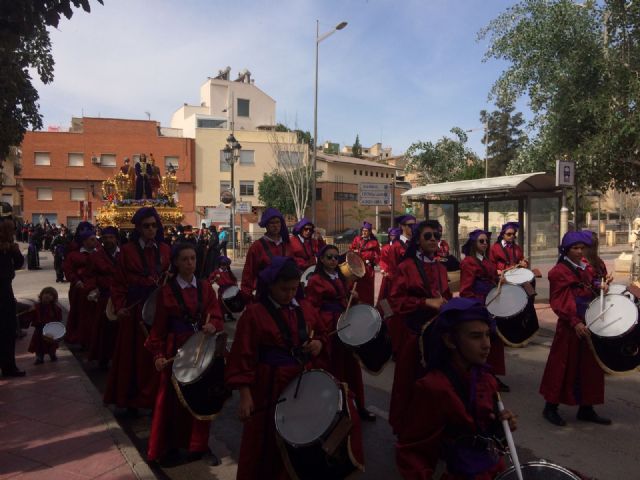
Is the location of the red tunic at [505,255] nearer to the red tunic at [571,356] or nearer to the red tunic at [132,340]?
the red tunic at [571,356]

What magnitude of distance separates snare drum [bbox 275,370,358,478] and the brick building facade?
44.4 m

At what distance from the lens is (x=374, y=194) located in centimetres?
1427

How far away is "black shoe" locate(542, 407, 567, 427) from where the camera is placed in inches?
202

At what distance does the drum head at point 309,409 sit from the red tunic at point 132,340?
7.55 ft

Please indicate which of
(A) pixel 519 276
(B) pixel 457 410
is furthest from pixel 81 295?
(B) pixel 457 410

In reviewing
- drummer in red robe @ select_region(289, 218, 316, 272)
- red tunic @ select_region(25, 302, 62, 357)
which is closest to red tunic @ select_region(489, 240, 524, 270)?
drummer in red robe @ select_region(289, 218, 316, 272)

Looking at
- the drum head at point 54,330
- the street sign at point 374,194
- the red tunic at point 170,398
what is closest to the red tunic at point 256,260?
the red tunic at point 170,398

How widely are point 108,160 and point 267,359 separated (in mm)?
47103

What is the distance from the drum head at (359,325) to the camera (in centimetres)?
472

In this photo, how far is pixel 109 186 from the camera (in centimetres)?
1383

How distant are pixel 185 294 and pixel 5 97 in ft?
19.8

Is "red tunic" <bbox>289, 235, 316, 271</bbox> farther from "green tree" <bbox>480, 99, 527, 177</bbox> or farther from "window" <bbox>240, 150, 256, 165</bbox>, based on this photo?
"green tree" <bbox>480, 99, 527, 177</bbox>

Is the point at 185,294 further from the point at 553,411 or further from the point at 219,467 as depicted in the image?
the point at 553,411

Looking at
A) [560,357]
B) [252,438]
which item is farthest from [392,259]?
[252,438]
